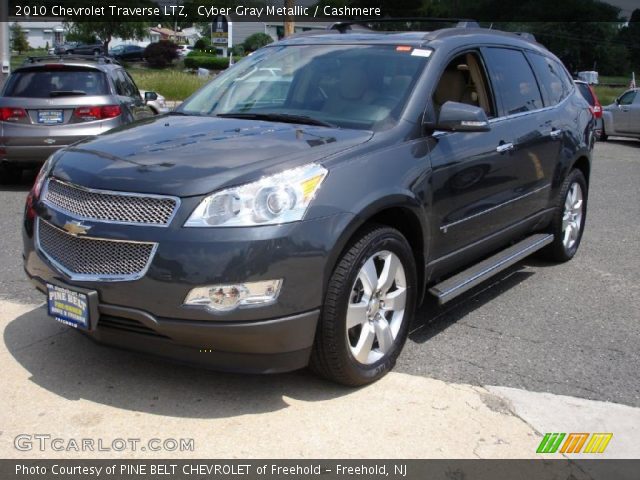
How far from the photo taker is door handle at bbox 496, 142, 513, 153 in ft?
16.1

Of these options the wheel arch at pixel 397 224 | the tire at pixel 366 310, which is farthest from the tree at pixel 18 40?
the tire at pixel 366 310

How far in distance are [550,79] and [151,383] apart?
13.8 feet

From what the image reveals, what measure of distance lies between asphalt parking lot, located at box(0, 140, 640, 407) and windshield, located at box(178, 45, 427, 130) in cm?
147

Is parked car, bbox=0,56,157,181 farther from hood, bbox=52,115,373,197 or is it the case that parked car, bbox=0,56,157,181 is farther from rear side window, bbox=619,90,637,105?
rear side window, bbox=619,90,637,105

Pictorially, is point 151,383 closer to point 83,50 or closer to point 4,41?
point 4,41

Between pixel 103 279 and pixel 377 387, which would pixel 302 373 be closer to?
pixel 377 387

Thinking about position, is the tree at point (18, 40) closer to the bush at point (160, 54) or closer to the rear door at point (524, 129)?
the bush at point (160, 54)

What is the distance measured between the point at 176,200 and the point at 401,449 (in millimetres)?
1507

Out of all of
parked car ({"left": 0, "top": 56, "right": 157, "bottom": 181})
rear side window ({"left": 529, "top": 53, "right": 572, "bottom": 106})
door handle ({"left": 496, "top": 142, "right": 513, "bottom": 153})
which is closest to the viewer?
door handle ({"left": 496, "top": 142, "right": 513, "bottom": 153})

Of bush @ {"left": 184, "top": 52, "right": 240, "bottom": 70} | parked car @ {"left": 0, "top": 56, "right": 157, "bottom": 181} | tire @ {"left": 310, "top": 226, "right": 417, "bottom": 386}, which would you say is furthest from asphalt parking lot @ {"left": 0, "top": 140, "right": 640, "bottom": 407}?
bush @ {"left": 184, "top": 52, "right": 240, "bottom": 70}

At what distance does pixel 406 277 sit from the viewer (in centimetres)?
407

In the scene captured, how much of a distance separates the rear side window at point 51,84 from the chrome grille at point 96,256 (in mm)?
5810

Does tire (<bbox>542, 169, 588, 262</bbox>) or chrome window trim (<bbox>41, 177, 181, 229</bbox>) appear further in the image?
tire (<bbox>542, 169, 588, 262</bbox>)
